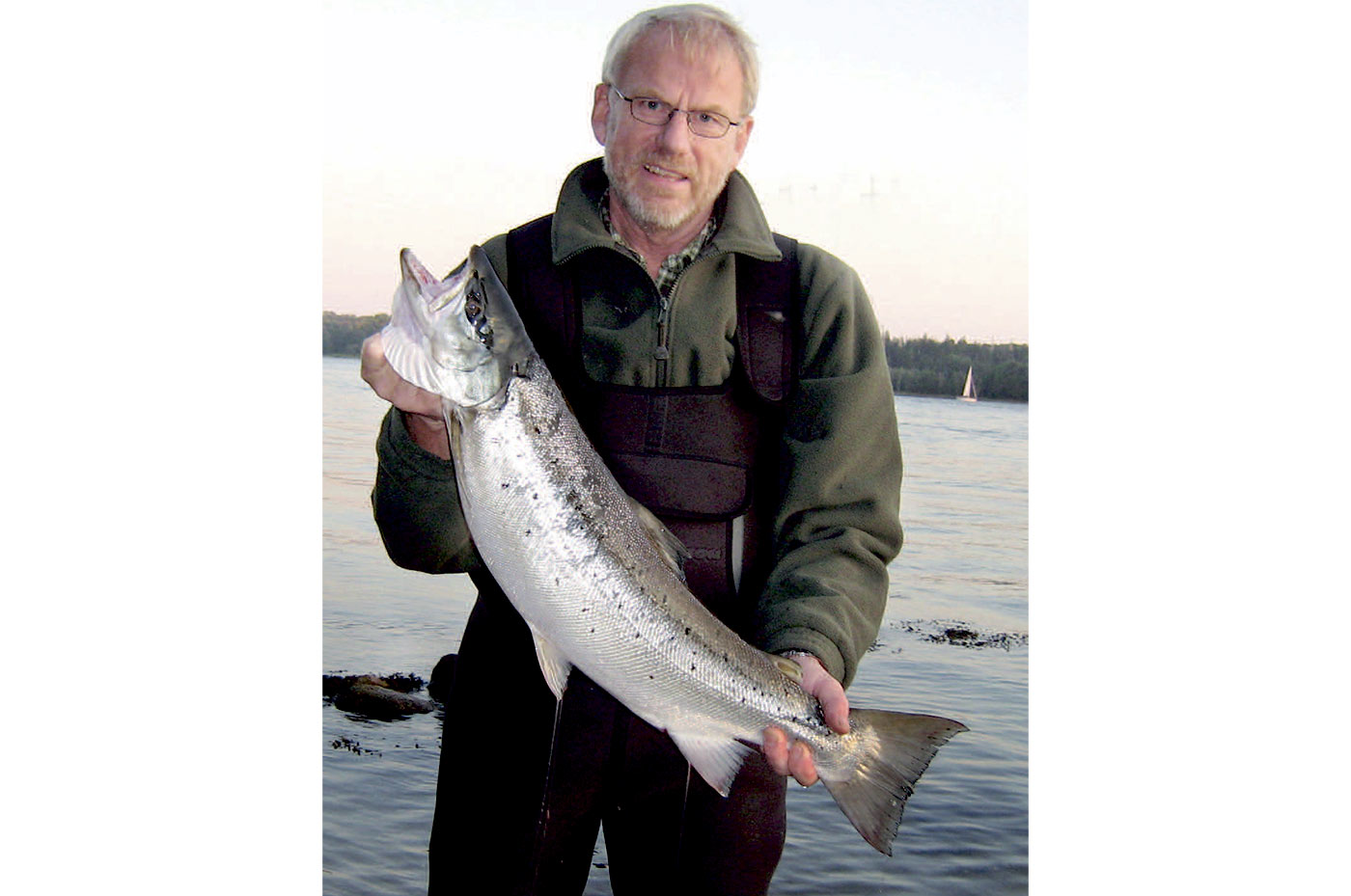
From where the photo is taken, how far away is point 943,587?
3725 millimetres

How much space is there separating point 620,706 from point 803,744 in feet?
1.22

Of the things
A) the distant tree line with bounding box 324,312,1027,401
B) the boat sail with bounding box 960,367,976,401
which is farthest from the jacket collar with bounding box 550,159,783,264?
the boat sail with bounding box 960,367,976,401

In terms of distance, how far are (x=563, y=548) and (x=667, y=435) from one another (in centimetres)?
43

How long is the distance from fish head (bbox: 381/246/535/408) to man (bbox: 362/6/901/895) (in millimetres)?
350

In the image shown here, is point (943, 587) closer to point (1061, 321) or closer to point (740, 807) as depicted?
point (1061, 321)

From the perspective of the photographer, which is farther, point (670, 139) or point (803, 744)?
point (670, 139)

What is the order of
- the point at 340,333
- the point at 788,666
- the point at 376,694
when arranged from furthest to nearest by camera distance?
the point at 376,694, the point at 340,333, the point at 788,666

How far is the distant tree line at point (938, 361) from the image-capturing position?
298cm

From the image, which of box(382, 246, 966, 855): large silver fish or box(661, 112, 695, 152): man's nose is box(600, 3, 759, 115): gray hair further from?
box(382, 246, 966, 855): large silver fish

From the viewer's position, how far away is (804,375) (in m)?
2.21

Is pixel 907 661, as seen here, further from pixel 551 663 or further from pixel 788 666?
pixel 551 663

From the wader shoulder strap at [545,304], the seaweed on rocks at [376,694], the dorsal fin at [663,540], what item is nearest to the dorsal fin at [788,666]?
the dorsal fin at [663,540]

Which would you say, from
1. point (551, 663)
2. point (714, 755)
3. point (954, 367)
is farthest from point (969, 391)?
point (551, 663)
